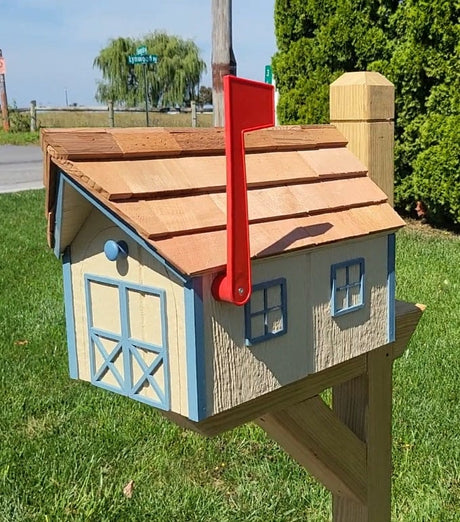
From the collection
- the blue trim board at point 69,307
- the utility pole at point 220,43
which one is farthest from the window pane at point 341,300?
the utility pole at point 220,43

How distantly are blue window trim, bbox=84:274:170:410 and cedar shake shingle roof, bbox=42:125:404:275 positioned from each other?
112mm

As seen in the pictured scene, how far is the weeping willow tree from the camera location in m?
30.5

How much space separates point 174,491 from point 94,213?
1.63 meters

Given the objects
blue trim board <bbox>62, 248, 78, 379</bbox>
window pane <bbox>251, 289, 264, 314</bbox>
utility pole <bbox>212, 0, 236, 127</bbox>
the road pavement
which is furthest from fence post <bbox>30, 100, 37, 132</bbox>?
window pane <bbox>251, 289, 264, 314</bbox>

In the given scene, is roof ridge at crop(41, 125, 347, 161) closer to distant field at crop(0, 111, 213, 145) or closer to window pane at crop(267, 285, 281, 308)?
window pane at crop(267, 285, 281, 308)

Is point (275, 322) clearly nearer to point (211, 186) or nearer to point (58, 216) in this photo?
point (211, 186)

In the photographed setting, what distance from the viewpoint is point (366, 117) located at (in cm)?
138

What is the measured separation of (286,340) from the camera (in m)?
1.16

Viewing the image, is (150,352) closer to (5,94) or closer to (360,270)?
(360,270)

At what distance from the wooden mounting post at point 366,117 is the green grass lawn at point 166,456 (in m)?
1.45

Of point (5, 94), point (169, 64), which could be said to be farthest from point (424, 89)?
point (169, 64)

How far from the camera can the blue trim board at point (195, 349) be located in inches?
38.9

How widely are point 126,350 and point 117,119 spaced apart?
23725 millimetres

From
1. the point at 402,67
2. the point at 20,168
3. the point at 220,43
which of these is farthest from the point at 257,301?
the point at 20,168
